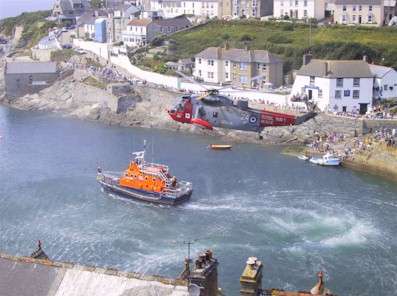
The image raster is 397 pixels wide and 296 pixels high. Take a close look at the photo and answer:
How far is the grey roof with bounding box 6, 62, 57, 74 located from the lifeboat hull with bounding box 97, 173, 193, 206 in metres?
30.7

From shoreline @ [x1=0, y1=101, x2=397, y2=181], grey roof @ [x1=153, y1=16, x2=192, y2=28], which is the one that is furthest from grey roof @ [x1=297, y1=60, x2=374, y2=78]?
grey roof @ [x1=153, y1=16, x2=192, y2=28]

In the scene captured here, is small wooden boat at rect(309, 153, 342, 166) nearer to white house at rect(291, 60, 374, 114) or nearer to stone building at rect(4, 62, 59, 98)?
white house at rect(291, 60, 374, 114)

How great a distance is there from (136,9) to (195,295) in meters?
69.3

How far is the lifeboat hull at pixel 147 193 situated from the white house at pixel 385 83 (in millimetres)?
18356

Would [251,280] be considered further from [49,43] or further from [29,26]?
[29,26]

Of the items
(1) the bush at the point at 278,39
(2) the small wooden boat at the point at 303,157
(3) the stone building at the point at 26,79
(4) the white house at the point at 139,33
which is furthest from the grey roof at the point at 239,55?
(3) the stone building at the point at 26,79

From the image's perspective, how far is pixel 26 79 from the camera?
63531 mm

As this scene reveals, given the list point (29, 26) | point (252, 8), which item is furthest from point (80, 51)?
point (29, 26)

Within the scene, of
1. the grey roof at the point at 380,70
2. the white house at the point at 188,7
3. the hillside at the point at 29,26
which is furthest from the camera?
the hillside at the point at 29,26

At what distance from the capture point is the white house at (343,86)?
153 feet

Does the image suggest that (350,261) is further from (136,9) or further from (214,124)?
(136,9)

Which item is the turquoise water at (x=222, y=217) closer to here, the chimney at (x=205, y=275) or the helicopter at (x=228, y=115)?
the helicopter at (x=228, y=115)

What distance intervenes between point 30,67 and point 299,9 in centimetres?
2479

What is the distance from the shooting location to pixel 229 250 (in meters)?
26.7
